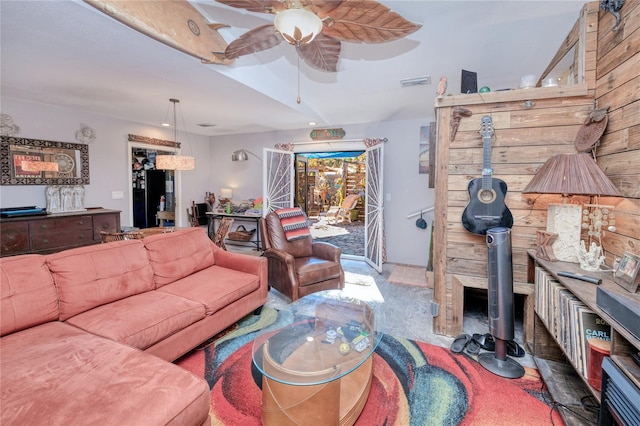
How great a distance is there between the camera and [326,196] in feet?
37.4

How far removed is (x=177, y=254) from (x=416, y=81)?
3.09 metres

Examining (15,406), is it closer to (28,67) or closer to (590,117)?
(28,67)

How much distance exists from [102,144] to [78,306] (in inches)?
142

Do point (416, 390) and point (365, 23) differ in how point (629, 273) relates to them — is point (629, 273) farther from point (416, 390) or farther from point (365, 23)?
point (365, 23)

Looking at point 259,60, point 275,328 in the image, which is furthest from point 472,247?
point 259,60

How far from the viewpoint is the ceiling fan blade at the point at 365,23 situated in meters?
1.51

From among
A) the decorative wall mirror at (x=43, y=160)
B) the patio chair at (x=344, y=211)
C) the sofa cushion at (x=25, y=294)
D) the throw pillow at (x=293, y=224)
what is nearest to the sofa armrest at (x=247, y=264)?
the throw pillow at (x=293, y=224)

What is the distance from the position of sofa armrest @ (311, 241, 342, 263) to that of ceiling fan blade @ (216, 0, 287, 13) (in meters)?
2.47

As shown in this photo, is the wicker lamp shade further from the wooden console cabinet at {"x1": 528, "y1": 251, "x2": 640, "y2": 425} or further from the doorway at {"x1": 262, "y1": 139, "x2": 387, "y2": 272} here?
the doorway at {"x1": 262, "y1": 139, "x2": 387, "y2": 272}

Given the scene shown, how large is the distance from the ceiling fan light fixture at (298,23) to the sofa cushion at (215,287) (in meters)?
1.90

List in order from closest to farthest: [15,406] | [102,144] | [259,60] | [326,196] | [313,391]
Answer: [15,406] < [313,391] < [259,60] < [102,144] < [326,196]

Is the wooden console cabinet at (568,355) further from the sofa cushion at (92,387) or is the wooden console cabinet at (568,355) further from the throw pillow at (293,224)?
the throw pillow at (293,224)

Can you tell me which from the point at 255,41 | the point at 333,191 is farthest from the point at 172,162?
the point at 333,191

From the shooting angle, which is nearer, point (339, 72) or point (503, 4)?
point (503, 4)
